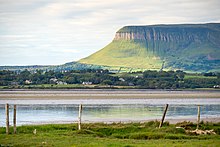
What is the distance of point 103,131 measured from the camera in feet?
121

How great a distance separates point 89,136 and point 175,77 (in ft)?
520

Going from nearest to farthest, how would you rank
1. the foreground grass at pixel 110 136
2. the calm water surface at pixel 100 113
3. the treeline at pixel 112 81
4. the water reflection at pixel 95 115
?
1. the foreground grass at pixel 110 136
2. the water reflection at pixel 95 115
3. the calm water surface at pixel 100 113
4. the treeline at pixel 112 81

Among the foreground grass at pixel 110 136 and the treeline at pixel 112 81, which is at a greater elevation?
the foreground grass at pixel 110 136

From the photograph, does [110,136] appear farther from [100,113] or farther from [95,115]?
[100,113]

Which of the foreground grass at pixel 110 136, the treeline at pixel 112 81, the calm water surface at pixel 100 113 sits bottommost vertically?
the treeline at pixel 112 81

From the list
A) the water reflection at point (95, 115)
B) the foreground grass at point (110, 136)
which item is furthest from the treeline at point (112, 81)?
the foreground grass at point (110, 136)

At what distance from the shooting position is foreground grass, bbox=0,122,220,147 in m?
30.4

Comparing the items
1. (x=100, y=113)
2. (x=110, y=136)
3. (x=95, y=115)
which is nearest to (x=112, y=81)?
(x=100, y=113)

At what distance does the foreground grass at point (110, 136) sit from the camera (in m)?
30.4

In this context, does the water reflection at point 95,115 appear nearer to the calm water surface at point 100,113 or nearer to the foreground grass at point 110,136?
the calm water surface at point 100,113

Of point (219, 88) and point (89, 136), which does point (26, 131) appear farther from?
point (219, 88)

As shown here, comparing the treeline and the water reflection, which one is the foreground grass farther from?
the treeline

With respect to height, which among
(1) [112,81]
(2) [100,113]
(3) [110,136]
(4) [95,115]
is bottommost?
(1) [112,81]

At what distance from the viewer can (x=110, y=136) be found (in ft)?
115
